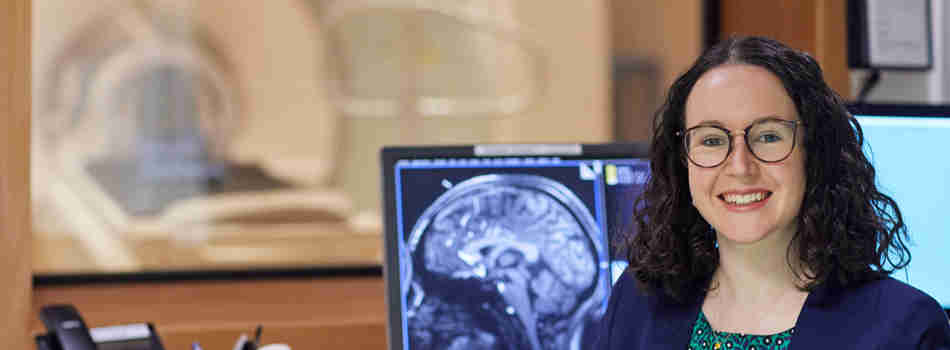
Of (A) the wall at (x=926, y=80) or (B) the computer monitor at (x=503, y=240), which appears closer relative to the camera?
(B) the computer monitor at (x=503, y=240)

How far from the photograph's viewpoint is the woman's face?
1.03 meters

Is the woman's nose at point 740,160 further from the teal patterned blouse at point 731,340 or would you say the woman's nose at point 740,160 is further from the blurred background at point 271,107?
the blurred background at point 271,107

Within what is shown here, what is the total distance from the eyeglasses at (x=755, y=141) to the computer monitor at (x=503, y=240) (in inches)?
13.7

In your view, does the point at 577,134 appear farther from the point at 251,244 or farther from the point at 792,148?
the point at 792,148

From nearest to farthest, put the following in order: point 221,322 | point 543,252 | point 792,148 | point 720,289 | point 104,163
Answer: point 792,148, point 720,289, point 543,252, point 221,322, point 104,163

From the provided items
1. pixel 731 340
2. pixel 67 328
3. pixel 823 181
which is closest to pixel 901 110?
pixel 823 181

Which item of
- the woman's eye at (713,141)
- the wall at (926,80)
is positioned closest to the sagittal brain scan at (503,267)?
the woman's eye at (713,141)

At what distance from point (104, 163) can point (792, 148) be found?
2044mm

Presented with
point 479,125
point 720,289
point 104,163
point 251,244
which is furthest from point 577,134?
point 720,289

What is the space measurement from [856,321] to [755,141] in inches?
8.1

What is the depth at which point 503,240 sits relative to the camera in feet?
4.83

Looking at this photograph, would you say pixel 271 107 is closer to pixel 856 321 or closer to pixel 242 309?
pixel 242 309

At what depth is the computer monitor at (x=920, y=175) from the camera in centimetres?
140

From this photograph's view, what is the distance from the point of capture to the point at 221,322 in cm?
171
